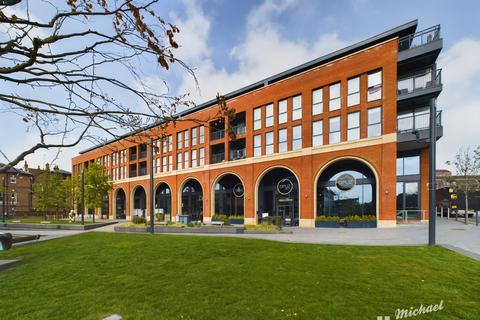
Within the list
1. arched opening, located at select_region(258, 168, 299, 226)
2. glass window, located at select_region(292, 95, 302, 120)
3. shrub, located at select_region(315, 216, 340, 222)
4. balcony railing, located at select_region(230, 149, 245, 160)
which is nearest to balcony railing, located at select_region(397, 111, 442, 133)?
glass window, located at select_region(292, 95, 302, 120)

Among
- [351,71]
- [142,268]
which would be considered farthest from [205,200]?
[142,268]

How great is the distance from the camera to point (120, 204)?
5519 centimetres

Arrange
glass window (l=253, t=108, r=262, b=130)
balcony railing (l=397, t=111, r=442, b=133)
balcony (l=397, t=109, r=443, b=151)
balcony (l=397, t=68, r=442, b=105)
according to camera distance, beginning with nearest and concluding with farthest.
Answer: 1. balcony (l=397, t=68, r=442, b=105)
2. balcony (l=397, t=109, r=443, b=151)
3. balcony railing (l=397, t=111, r=442, b=133)
4. glass window (l=253, t=108, r=262, b=130)

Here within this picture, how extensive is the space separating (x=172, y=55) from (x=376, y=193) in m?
23.8

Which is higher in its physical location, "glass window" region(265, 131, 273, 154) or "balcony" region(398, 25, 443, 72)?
"balcony" region(398, 25, 443, 72)

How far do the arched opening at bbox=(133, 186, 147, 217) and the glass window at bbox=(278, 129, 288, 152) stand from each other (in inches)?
1212

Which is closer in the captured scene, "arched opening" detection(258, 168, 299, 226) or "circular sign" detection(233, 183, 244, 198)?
"arched opening" detection(258, 168, 299, 226)

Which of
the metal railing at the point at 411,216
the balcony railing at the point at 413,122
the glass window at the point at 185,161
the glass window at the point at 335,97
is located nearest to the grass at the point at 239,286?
the balcony railing at the point at 413,122

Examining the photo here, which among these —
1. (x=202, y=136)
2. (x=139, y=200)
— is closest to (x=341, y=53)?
(x=202, y=136)

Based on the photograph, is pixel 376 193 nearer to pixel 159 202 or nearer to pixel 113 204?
pixel 159 202

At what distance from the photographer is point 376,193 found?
23.2m

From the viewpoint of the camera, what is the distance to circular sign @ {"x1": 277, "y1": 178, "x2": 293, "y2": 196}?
1158 inches

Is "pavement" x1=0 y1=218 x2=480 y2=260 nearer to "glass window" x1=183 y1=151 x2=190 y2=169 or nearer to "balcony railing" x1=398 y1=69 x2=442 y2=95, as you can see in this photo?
"balcony railing" x1=398 y1=69 x2=442 y2=95

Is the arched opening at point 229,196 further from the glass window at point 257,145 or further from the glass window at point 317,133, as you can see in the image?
the glass window at point 317,133
